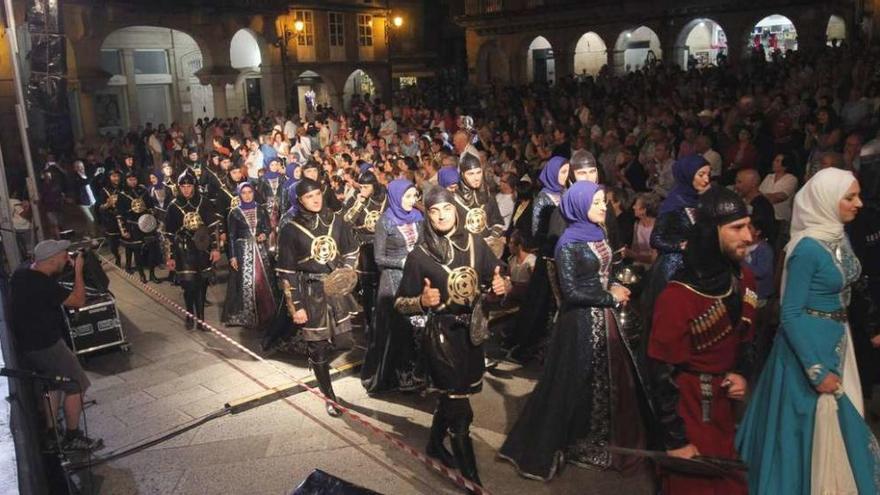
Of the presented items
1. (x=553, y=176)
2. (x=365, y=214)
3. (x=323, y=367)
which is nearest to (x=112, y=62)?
(x=365, y=214)

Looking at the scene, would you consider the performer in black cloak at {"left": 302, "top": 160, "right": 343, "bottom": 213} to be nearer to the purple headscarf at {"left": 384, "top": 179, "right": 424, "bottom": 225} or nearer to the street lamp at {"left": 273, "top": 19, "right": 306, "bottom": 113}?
the purple headscarf at {"left": 384, "top": 179, "right": 424, "bottom": 225}

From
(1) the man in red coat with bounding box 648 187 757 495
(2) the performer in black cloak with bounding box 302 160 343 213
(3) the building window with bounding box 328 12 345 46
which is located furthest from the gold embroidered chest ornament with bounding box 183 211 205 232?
(3) the building window with bounding box 328 12 345 46

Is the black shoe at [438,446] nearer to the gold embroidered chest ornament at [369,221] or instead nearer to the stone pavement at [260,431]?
the stone pavement at [260,431]

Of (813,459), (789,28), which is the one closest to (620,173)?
(813,459)

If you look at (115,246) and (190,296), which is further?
(115,246)

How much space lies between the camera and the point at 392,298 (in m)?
6.90

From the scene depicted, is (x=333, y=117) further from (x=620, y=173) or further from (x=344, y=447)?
(x=344, y=447)

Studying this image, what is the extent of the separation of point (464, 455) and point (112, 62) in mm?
28962

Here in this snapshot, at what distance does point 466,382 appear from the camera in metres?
4.92

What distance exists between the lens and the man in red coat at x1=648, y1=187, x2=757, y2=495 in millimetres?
3562

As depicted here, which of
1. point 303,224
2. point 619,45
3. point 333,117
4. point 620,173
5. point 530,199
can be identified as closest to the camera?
point 303,224

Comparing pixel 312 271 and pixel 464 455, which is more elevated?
pixel 312 271

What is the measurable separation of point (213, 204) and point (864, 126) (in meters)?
9.45

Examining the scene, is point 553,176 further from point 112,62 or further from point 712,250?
point 112,62
